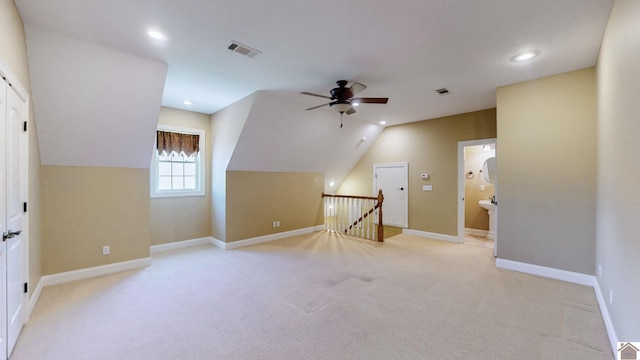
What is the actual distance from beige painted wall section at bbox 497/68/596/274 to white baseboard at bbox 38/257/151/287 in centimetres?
565

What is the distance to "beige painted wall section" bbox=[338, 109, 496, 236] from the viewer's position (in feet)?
18.1

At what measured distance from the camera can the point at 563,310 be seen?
109 inches

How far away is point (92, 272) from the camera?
3.69 meters

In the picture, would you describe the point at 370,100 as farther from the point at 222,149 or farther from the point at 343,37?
the point at 222,149

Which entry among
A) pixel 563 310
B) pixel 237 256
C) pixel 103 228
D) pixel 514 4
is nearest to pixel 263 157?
pixel 237 256

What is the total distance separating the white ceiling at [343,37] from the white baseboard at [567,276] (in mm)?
2717

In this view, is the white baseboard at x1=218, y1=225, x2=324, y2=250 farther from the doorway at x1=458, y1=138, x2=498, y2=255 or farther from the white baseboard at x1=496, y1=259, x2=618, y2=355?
the white baseboard at x1=496, y1=259, x2=618, y2=355

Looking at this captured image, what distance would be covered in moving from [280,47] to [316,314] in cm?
289

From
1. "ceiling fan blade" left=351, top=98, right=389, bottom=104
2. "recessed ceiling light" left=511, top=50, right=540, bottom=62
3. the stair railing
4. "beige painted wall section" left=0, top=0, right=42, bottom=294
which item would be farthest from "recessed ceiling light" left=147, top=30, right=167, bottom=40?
Result: the stair railing

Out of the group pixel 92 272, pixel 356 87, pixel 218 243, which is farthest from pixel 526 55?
pixel 92 272

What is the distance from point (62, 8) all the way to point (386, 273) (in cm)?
456

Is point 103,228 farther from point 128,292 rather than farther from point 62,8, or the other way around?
point 62,8

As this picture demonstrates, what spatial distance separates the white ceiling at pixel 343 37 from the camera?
2.22 meters

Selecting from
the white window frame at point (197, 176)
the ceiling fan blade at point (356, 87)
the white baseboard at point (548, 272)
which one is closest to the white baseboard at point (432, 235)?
the white baseboard at point (548, 272)
